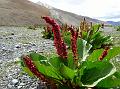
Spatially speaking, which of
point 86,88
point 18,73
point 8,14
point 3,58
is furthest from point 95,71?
point 8,14

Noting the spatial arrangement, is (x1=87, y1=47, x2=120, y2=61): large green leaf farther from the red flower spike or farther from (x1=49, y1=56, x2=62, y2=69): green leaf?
(x1=49, y1=56, x2=62, y2=69): green leaf

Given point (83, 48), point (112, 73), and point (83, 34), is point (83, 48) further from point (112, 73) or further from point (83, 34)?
point (83, 34)

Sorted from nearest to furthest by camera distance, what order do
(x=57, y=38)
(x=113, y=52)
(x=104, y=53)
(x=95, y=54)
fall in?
1. (x=57, y=38)
2. (x=104, y=53)
3. (x=113, y=52)
4. (x=95, y=54)

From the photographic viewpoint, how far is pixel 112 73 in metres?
6.66

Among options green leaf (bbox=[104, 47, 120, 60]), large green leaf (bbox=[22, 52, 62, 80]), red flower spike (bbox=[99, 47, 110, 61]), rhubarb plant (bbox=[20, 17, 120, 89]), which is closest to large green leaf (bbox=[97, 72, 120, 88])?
rhubarb plant (bbox=[20, 17, 120, 89])

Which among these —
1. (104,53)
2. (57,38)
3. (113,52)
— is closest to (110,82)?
(104,53)

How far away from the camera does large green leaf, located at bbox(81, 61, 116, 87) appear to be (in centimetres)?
675

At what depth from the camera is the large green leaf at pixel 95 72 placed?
22.1ft

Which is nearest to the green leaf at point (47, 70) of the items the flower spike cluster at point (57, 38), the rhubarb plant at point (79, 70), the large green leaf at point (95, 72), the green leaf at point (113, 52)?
the rhubarb plant at point (79, 70)

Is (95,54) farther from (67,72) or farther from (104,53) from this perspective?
(67,72)

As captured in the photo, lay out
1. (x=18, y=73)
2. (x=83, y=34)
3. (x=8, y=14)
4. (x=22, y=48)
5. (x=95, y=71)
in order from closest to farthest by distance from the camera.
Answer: (x=95, y=71)
(x=18, y=73)
(x=83, y=34)
(x=22, y=48)
(x=8, y=14)

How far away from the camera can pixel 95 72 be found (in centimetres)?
711

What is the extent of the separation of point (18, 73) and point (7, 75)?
0.43 metres

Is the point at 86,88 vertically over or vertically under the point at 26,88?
over
